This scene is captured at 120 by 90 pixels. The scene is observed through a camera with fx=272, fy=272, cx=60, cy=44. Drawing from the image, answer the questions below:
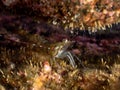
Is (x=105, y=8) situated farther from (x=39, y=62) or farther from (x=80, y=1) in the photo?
(x=39, y=62)

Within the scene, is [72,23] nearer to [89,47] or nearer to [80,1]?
[80,1]

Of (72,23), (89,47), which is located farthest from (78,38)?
(72,23)

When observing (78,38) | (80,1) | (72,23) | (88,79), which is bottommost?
(88,79)

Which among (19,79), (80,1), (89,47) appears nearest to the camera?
(80,1)

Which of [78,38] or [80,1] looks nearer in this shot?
[80,1]

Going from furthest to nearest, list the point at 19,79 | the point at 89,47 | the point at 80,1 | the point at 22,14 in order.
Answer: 1. the point at 89,47
2. the point at 19,79
3. the point at 22,14
4. the point at 80,1

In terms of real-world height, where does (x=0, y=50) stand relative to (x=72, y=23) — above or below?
below
